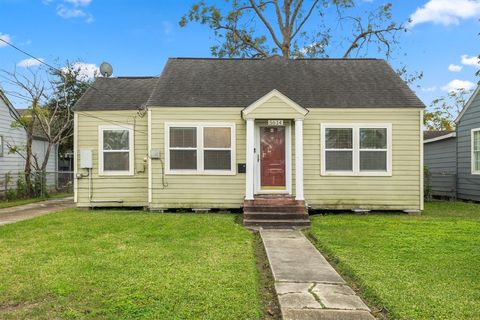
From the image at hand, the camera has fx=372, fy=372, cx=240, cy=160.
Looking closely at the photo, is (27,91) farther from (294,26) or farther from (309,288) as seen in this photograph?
(309,288)

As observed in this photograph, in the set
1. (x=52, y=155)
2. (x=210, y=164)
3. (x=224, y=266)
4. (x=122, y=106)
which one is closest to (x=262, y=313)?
(x=224, y=266)

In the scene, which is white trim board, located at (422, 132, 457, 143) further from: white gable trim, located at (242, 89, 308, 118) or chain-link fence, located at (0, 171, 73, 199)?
chain-link fence, located at (0, 171, 73, 199)

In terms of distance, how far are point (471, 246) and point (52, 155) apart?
2164 cm

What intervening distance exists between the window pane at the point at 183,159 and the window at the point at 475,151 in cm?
987

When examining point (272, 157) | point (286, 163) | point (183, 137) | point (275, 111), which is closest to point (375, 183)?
point (286, 163)

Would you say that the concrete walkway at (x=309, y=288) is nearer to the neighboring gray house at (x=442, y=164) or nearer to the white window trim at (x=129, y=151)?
the white window trim at (x=129, y=151)

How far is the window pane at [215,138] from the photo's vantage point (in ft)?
34.6

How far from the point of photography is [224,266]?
5016mm

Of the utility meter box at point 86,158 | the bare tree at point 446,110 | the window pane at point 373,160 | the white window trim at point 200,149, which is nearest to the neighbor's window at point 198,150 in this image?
the white window trim at point 200,149

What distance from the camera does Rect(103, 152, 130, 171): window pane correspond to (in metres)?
11.0

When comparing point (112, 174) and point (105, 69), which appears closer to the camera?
point (112, 174)

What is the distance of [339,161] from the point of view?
1052 cm

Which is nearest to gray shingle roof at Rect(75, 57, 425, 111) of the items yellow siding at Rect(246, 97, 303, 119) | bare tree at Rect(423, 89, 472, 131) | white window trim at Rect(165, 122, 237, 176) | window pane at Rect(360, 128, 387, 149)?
white window trim at Rect(165, 122, 237, 176)

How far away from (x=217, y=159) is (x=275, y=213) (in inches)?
98.3
